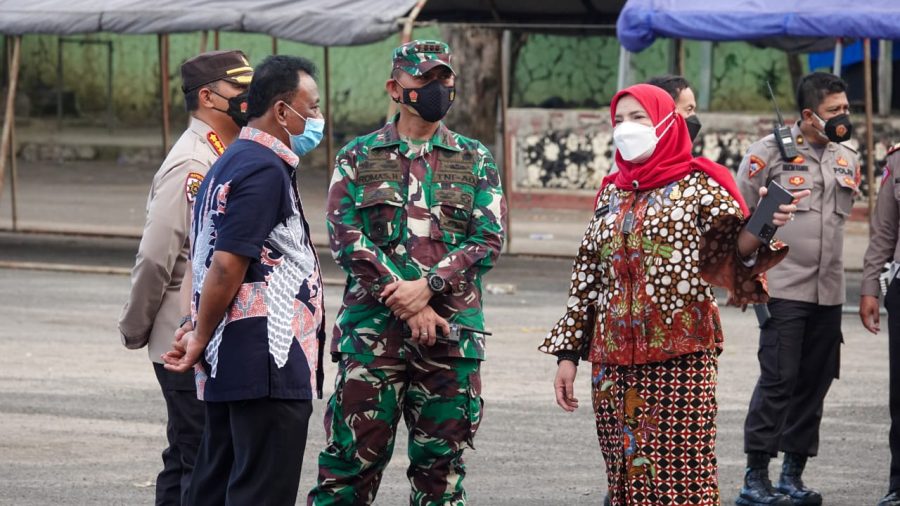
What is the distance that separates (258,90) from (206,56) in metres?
0.79

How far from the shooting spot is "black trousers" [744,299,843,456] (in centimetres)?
711

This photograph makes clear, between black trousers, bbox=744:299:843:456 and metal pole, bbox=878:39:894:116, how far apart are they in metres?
14.5

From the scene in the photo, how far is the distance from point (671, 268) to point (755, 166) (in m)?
2.30

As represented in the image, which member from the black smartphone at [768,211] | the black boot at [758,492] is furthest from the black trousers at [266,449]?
the black boot at [758,492]

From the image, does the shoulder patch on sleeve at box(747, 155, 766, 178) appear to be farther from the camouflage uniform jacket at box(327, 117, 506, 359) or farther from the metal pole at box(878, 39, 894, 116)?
the metal pole at box(878, 39, 894, 116)

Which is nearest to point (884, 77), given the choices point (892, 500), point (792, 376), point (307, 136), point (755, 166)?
point (755, 166)

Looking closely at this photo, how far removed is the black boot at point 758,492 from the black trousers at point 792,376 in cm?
10

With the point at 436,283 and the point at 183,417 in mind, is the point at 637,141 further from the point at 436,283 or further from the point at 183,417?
the point at 183,417

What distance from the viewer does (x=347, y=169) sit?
219 inches

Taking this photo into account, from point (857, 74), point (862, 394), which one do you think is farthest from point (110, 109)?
point (862, 394)

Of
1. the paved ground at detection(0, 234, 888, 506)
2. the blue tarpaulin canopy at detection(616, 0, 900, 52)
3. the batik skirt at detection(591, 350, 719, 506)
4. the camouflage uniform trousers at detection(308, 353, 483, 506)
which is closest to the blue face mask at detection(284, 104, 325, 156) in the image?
the camouflage uniform trousers at detection(308, 353, 483, 506)

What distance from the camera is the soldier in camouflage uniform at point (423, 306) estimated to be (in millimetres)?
5473

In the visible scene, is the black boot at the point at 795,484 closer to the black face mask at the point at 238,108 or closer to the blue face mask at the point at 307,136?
the black face mask at the point at 238,108

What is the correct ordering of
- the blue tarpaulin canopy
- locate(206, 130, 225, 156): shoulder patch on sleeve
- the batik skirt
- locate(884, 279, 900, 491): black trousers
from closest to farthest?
the batik skirt, locate(206, 130, 225, 156): shoulder patch on sleeve, locate(884, 279, 900, 491): black trousers, the blue tarpaulin canopy
